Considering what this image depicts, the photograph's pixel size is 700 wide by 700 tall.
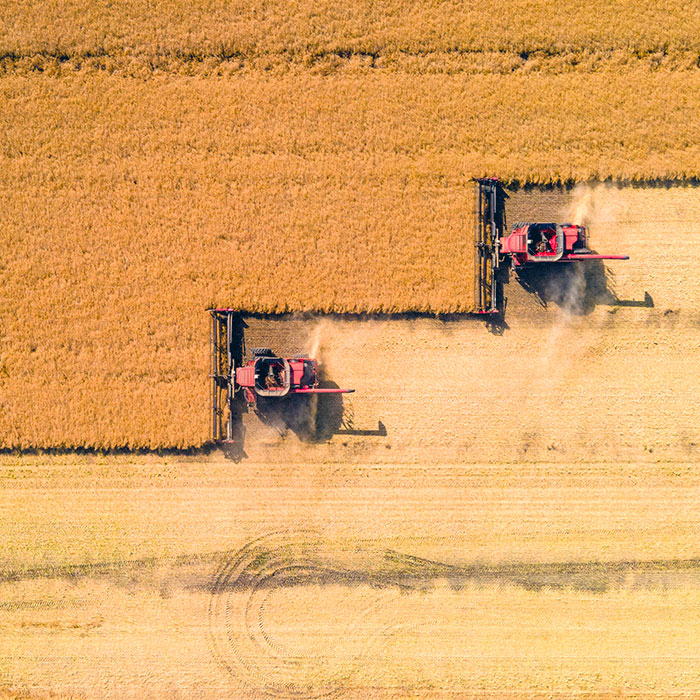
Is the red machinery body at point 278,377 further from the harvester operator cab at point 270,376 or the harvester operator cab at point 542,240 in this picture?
the harvester operator cab at point 542,240

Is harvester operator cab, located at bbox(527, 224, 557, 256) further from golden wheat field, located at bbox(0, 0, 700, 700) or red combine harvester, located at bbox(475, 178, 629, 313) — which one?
golden wheat field, located at bbox(0, 0, 700, 700)

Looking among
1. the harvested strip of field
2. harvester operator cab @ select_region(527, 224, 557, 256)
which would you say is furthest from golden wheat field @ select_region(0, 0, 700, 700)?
harvester operator cab @ select_region(527, 224, 557, 256)

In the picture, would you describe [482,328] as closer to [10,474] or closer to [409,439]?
[409,439]

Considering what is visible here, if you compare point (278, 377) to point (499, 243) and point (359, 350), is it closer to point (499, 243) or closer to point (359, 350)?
point (359, 350)

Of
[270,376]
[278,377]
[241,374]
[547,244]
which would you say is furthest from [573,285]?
[241,374]

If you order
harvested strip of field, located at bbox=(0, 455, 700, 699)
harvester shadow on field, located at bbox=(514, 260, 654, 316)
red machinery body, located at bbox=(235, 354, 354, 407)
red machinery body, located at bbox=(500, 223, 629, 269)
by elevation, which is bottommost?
harvested strip of field, located at bbox=(0, 455, 700, 699)

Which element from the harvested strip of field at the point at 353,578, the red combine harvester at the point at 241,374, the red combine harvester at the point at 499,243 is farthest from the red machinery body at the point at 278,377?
the red combine harvester at the point at 499,243

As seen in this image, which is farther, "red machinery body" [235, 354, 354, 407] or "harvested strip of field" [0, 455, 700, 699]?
"harvested strip of field" [0, 455, 700, 699]

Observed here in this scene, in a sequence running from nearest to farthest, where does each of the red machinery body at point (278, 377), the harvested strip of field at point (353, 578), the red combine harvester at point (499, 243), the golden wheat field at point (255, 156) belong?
the red machinery body at point (278, 377), the red combine harvester at point (499, 243), the golden wheat field at point (255, 156), the harvested strip of field at point (353, 578)
